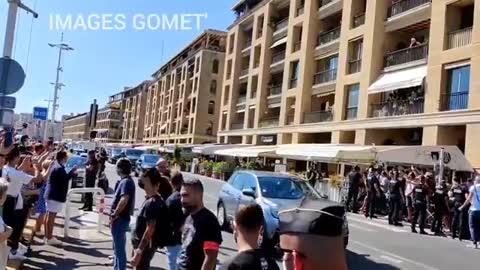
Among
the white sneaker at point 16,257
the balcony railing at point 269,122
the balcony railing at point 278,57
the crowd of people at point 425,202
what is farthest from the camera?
the balcony railing at point 278,57

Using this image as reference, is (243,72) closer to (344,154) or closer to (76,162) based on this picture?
(344,154)

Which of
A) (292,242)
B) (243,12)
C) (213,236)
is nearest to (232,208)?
(213,236)

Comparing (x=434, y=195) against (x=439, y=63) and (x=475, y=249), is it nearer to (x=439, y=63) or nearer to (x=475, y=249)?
(x=475, y=249)

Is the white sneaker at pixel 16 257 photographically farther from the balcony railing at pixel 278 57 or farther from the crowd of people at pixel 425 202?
the balcony railing at pixel 278 57

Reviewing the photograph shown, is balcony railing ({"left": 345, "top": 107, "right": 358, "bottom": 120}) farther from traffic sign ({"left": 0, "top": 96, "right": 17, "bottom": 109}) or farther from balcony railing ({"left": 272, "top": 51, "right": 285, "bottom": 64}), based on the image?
traffic sign ({"left": 0, "top": 96, "right": 17, "bottom": 109})

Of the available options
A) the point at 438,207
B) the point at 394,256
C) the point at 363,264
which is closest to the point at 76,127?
the point at 438,207

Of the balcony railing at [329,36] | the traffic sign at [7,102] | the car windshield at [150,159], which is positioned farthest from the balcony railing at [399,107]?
the traffic sign at [7,102]

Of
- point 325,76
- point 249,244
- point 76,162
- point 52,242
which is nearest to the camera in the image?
point 249,244

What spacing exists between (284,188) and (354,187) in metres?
A: 9.04

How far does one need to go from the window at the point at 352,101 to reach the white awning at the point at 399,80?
7.73 ft

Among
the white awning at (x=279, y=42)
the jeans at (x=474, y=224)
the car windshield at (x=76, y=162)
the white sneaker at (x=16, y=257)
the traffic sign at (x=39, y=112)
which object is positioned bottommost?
the white sneaker at (x=16, y=257)

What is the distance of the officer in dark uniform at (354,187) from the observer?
66.4 feet

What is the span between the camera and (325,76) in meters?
38.6

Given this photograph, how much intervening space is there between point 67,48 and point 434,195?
101 feet
